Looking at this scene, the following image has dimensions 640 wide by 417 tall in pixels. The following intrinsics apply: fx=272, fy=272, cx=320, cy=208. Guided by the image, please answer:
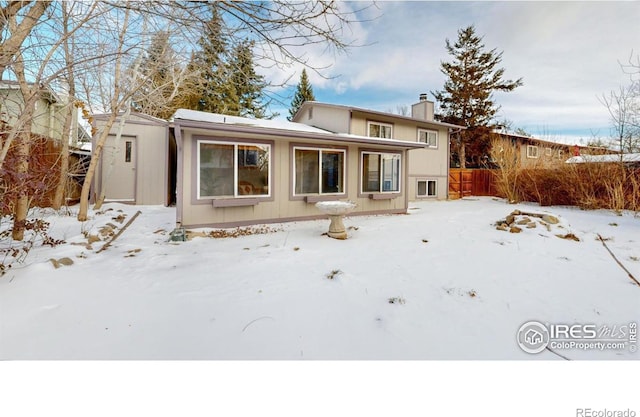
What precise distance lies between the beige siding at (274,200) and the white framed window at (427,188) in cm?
530

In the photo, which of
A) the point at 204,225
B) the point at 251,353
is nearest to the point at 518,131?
the point at 204,225

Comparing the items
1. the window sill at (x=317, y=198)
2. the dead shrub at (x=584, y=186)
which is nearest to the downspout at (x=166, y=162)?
the window sill at (x=317, y=198)

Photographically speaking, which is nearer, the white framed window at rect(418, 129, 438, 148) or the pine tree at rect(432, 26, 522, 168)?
the white framed window at rect(418, 129, 438, 148)

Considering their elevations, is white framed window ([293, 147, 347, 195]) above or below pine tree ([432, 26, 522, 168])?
below

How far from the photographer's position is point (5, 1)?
235 cm

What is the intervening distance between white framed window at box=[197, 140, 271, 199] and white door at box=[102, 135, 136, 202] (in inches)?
199

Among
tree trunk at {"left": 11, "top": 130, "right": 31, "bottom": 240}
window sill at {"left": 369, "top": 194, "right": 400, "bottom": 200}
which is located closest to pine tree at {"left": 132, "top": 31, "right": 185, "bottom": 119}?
tree trunk at {"left": 11, "top": 130, "right": 31, "bottom": 240}

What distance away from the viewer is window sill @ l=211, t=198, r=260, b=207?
568 cm

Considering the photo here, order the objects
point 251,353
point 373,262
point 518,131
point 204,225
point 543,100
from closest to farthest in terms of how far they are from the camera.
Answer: point 251,353 → point 373,262 → point 204,225 → point 543,100 → point 518,131

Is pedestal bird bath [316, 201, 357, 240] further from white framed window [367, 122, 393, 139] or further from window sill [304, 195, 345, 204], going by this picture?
white framed window [367, 122, 393, 139]

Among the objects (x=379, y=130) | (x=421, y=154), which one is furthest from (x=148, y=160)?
(x=421, y=154)
